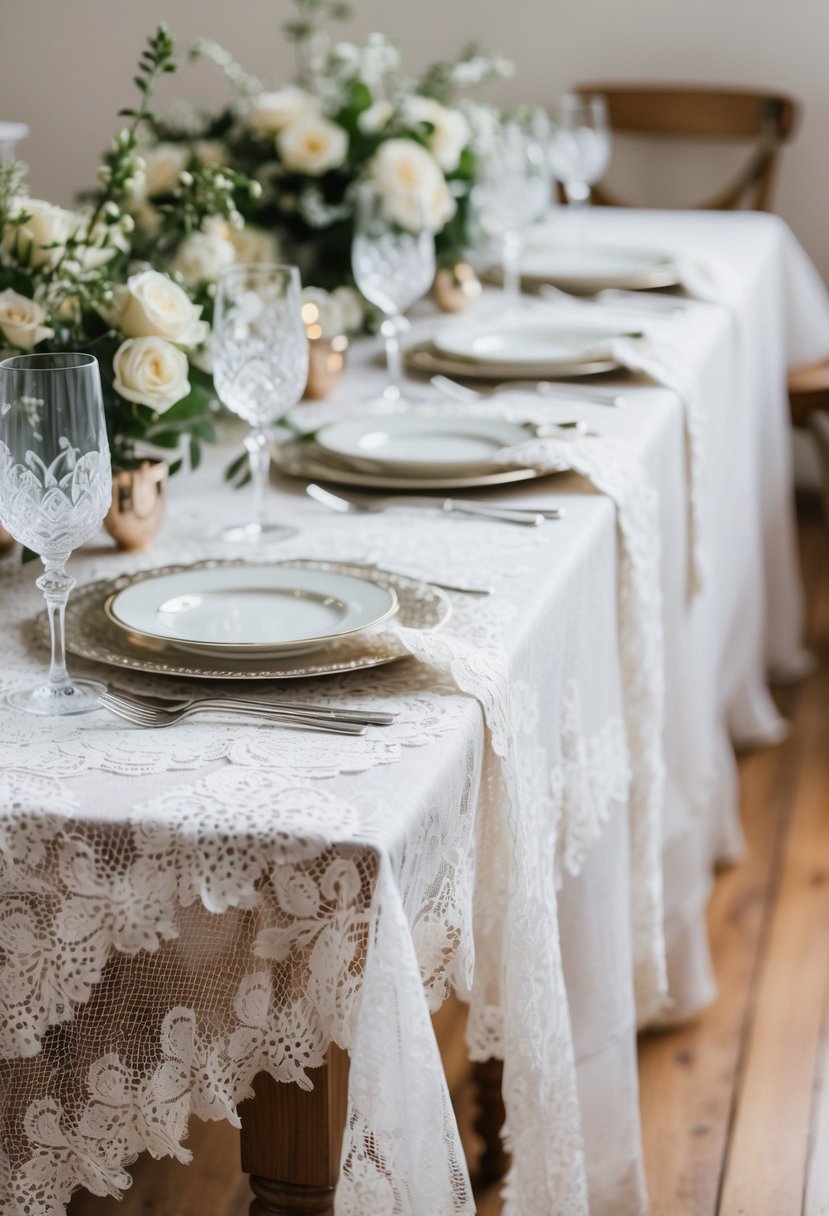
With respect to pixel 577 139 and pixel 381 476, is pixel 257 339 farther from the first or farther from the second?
pixel 577 139

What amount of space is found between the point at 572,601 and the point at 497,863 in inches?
11.3

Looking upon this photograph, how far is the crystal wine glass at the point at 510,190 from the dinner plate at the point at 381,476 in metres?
0.88

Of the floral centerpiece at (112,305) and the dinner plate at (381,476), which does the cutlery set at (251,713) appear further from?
the dinner plate at (381,476)

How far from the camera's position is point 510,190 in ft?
7.31

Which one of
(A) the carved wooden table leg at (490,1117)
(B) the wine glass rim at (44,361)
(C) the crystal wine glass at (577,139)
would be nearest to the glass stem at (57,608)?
(B) the wine glass rim at (44,361)

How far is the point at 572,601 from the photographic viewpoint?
124 centimetres

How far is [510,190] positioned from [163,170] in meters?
0.60

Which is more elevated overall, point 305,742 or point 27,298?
point 27,298

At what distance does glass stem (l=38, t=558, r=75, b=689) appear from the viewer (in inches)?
36.7

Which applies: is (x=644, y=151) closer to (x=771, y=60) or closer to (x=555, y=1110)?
(x=771, y=60)

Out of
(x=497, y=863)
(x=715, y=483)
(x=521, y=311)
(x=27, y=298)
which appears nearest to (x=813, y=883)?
(x=715, y=483)

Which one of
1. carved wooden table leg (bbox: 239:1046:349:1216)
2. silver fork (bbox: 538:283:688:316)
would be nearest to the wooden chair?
silver fork (bbox: 538:283:688:316)

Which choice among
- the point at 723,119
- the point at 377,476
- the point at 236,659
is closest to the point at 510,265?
the point at 377,476

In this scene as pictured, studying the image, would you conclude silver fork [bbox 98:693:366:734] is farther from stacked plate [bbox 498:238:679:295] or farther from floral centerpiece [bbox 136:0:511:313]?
stacked plate [bbox 498:238:679:295]
